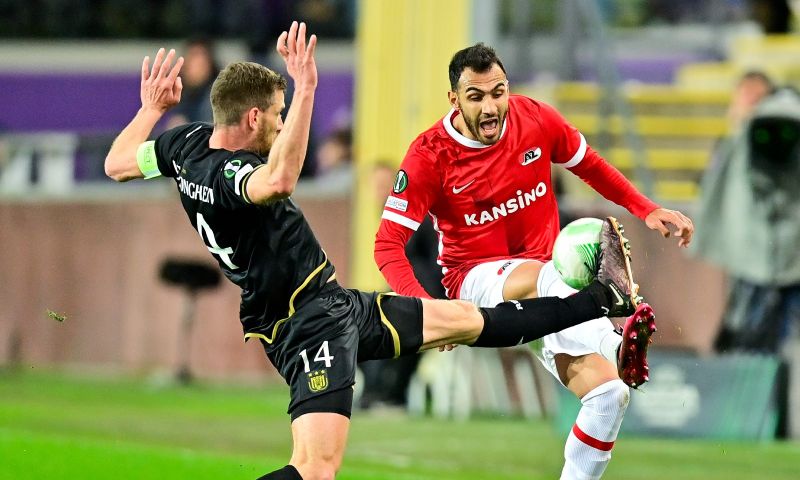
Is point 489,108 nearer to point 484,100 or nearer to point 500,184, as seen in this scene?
point 484,100

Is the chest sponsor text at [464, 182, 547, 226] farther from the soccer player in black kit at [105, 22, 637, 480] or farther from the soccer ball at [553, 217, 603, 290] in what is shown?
the soccer player in black kit at [105, 22, 637, 480]

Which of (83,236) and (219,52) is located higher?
(219,52)

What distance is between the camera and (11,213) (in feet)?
63.2

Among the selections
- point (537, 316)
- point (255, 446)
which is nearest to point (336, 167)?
point (255, 446)

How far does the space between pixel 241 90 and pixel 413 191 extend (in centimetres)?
118

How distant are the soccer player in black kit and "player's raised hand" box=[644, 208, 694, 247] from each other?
0.31 metres

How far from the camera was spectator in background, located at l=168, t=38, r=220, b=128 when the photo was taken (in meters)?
16.5

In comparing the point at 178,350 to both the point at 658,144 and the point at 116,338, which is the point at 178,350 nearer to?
the point at 116,338

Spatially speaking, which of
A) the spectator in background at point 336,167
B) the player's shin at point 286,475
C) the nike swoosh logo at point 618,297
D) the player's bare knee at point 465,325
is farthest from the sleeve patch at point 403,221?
the spectator in background at point 336,167

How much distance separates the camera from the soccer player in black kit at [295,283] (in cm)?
684

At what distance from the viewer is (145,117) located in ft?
25.9

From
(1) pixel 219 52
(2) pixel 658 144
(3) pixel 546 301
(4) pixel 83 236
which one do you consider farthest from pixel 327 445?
(1) pixel 219 52

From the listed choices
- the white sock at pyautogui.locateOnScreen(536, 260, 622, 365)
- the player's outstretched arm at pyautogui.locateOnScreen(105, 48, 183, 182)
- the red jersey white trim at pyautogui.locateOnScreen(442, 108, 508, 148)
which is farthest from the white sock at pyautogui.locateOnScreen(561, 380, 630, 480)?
→ the player's outstretched arm at pyautogui.locateOnScreen(105, 48, 183, 182)

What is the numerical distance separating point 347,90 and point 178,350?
6913mm
